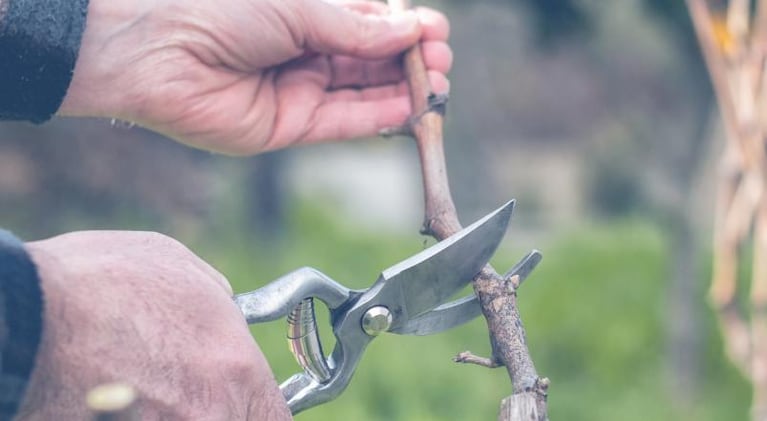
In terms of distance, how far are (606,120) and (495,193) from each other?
3.15 m

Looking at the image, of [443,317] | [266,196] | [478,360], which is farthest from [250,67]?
[266,196]

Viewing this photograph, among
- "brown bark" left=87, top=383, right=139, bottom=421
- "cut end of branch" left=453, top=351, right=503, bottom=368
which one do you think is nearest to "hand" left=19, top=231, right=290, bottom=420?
"brown bark" left=87, top=383, right=139, bottom=421

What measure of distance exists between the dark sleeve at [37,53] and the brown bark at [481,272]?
1.80 ft

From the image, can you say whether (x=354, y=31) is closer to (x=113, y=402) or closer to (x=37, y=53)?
(x=37, y=53)

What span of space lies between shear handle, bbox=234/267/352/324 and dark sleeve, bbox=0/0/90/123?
54 centimetres

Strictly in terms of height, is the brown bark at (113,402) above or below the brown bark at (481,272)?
below

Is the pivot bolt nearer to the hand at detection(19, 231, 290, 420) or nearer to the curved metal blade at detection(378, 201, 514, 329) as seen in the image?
the curved metal blade at detection(378, 201, 514, 329)

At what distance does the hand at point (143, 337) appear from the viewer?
123 cm

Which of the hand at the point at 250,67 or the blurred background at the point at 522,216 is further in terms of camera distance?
the blurred background at the point at 522,216

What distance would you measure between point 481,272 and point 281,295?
28 centimetres

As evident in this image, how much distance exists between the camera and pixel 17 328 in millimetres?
1188

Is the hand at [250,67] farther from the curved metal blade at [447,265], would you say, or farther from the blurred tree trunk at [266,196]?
the blurred tree trunk at [266,196]

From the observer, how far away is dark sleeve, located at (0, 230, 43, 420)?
118cm

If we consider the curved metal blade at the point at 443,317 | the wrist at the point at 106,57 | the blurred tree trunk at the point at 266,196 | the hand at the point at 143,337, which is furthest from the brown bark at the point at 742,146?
the blurred tree trunk at the point at 266,196
